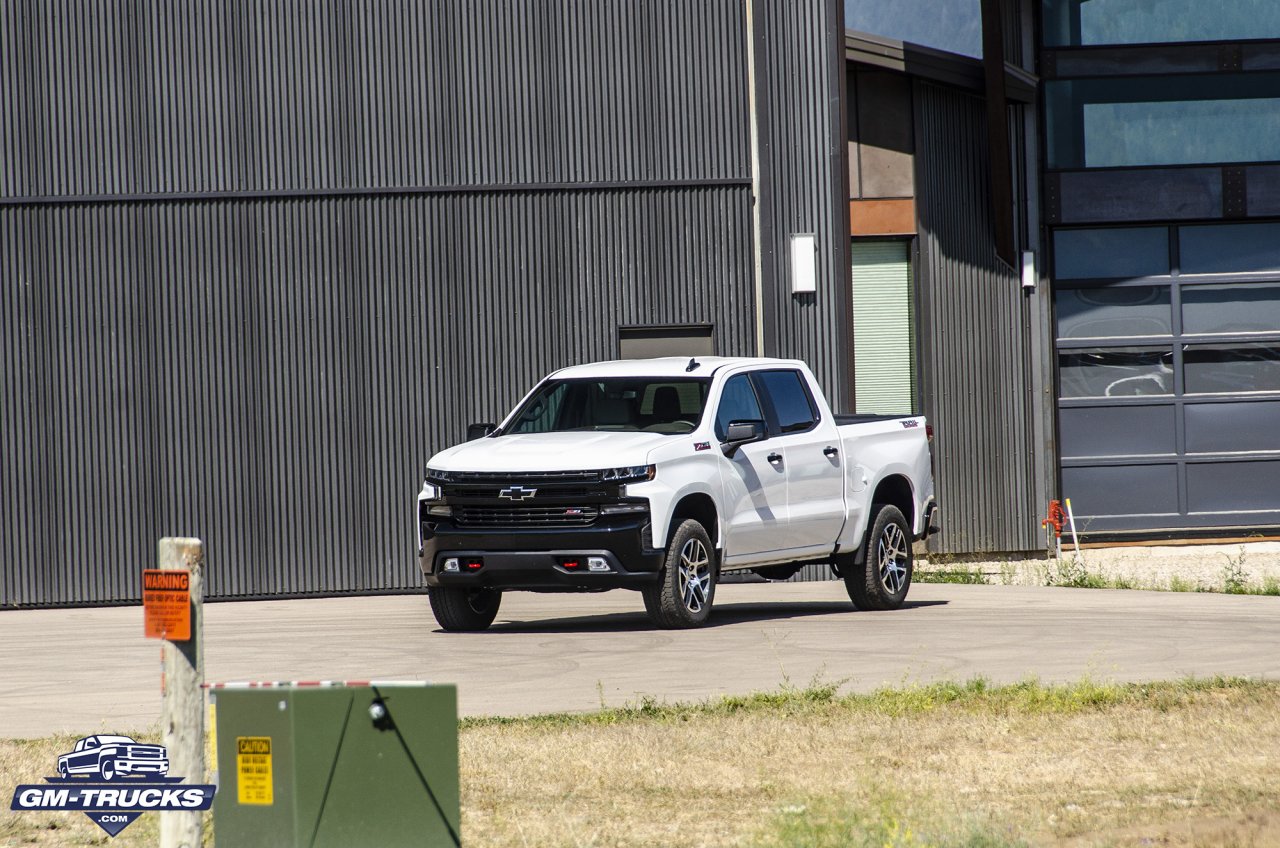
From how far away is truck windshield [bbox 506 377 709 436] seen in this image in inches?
575

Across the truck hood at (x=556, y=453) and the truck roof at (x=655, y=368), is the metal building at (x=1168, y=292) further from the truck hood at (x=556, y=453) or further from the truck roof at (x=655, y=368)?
the truck hood at (x=556, y=453)

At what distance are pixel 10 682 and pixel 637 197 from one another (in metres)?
10.0

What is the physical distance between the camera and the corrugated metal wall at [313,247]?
19.9m

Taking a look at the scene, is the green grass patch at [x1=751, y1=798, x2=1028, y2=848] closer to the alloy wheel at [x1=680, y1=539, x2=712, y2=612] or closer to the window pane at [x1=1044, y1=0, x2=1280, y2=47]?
the alloy wheel at [x1=680, y1=539, x2=712, y2=612]

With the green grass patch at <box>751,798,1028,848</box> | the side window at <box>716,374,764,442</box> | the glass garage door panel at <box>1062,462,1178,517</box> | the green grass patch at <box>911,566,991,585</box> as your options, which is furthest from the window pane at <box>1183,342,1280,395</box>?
the green grass patch at <box>751,798,1028,848</box>

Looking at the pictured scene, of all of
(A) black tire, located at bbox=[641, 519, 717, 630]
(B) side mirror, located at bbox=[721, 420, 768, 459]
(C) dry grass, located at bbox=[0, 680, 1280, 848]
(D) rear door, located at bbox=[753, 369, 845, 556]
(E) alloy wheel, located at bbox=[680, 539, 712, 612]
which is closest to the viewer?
(C) dry grass, located at bbox=[0, 680, 1280, 848]

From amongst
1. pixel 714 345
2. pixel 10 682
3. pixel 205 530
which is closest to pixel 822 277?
pixel 714 345

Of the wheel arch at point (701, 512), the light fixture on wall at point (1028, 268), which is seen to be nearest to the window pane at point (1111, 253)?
the light fixture on wall at point (1028, 268)

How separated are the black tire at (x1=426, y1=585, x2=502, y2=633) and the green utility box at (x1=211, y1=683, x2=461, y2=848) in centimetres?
804

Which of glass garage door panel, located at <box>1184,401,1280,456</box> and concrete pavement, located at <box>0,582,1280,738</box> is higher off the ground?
glass garage door panel, located at <box>1184,401,1280,456</box>

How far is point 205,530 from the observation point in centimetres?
1995

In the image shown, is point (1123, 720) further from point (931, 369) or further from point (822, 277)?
point (931, 369)

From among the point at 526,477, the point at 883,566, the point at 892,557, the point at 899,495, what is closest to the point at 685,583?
the point at 526,477

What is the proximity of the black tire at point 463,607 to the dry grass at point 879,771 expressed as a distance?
4.91 metres
